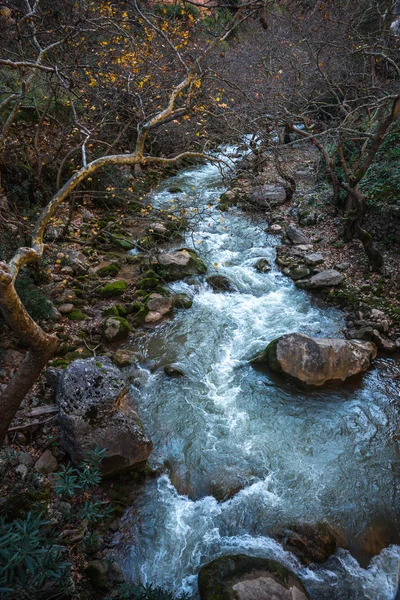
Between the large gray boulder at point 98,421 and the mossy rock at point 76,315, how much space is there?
103 inches

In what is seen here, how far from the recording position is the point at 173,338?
8008mm

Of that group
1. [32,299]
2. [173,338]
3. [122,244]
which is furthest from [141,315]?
[122,244]

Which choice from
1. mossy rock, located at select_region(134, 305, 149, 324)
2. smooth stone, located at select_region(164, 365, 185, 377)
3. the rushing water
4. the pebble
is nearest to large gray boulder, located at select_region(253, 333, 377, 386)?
the rushing water

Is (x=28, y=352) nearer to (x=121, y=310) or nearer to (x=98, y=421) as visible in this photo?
(x=98, y=421)

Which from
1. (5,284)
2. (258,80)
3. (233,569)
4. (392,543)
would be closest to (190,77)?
(5,284)

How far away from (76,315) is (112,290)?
4.04 ft

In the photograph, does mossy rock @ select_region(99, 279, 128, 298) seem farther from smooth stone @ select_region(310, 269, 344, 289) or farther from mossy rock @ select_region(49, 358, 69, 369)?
smooth stone @ select_region(310, 269, 344, 289)

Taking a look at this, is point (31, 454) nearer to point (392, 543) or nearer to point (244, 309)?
point (392, 543)

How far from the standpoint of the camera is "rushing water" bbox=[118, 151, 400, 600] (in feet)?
14.3

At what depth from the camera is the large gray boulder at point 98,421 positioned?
15.5ft

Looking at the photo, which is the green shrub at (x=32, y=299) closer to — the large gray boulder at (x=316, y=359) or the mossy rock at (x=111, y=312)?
the mossy rock at (x=111, y=312)

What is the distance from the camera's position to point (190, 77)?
5.10m

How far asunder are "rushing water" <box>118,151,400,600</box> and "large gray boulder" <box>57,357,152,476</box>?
634mm

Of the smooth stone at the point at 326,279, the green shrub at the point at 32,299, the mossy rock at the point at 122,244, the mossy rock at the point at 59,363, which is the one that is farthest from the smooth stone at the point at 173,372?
the mossy rock at the point at 122,244
